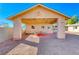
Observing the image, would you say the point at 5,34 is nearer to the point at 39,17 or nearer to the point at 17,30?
the point at 17,30

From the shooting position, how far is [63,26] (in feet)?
27.4

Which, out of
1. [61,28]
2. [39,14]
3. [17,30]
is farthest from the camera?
[61,28]

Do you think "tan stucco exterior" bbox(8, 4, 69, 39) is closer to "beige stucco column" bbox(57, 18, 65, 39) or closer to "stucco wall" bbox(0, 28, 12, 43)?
"beige stucco column" bbox(57, 18, 65, 39)

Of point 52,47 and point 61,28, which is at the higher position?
point 61,28

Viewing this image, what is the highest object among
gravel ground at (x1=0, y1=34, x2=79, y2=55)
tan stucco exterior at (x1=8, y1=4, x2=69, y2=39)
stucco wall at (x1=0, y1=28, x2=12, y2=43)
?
tan stucco exterior at (x1=8, y1=4, x2=69, y2=39)

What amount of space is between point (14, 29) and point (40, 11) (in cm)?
202

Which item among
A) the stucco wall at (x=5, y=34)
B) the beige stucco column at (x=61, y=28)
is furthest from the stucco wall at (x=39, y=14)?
the stucco wall at (x=5, y=34)

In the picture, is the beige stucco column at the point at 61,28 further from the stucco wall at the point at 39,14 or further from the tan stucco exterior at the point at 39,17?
the stucco wall at the point at 39,14

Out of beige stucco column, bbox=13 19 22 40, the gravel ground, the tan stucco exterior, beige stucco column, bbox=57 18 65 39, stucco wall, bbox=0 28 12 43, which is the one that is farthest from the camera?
beige stucco column, bbox=57 18 65 39

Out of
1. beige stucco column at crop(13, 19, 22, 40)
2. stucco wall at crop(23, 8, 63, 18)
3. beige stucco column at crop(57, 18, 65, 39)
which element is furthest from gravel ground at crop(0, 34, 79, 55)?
stucco wall at crop(23, 8, 63, 18)

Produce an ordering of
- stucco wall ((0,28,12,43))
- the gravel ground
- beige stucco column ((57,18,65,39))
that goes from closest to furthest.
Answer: the gravel ground < stucco wall ((0,28,12,43)) < beige stucco column ((57,18,65,39))

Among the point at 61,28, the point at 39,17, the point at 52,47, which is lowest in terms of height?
the point at 52,47

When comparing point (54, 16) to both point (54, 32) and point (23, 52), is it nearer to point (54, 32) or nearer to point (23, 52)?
point (54, 32)

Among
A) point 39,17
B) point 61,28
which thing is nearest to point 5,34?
point 39,17
